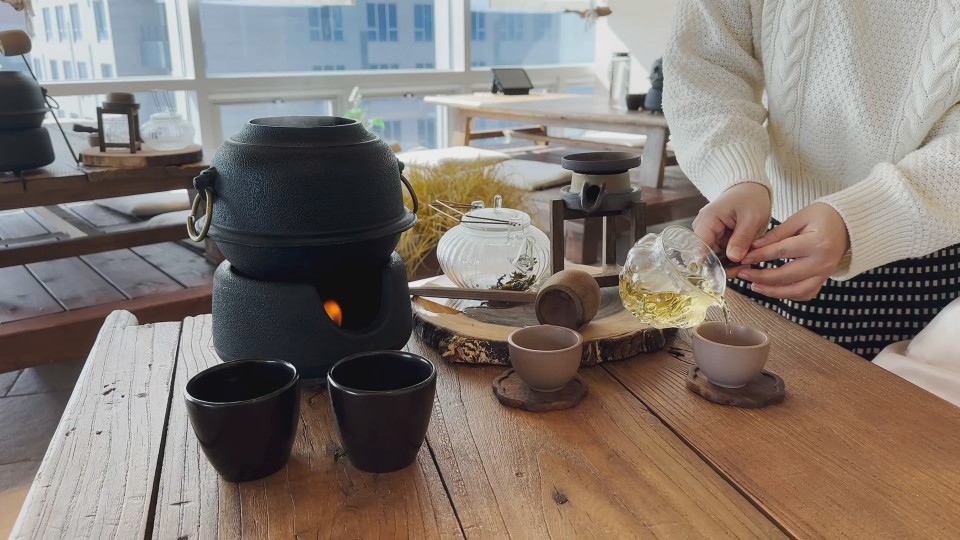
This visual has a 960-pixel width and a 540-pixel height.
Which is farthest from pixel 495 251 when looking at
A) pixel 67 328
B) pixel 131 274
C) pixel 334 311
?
pixel 131 274

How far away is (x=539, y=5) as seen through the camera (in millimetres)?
5004

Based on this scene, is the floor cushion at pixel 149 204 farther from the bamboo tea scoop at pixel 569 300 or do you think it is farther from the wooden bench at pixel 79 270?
the bamboo tea scoop at pixel 569 300

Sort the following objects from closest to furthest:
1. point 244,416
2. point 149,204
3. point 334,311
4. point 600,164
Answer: point 244,416
point 334,311
point 600,164
point 149,204

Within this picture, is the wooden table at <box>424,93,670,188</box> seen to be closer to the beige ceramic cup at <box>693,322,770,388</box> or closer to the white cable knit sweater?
the white cable knit sweater

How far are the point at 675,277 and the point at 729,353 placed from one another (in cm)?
11

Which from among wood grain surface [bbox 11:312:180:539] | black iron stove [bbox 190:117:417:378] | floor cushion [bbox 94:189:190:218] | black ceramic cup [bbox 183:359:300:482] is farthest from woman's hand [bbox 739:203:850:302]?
floor cushion [bbox 94:189:190:218]

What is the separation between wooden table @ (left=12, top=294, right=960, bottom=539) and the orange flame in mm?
106

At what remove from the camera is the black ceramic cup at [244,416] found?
2.17 ft

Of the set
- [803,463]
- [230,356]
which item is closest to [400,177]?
[230,356]

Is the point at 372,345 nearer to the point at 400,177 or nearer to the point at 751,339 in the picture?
the point at 400,177

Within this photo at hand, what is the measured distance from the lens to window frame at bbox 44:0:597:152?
3.93 m

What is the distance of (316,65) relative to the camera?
14.9ft

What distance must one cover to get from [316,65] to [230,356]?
13.0 ft

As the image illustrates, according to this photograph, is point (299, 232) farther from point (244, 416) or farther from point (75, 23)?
point (75, 23)
